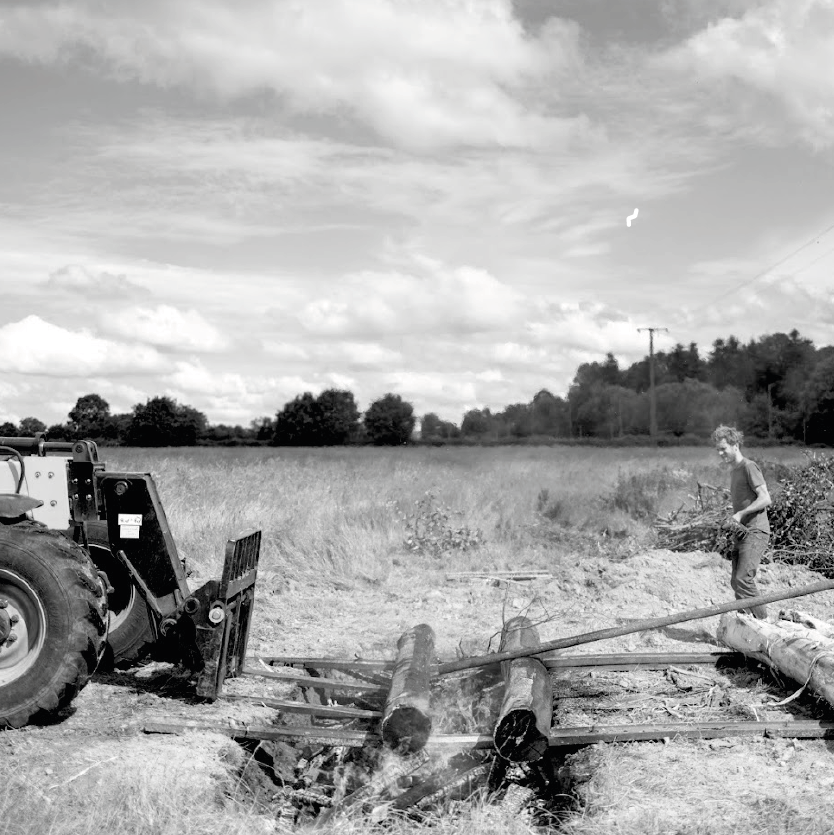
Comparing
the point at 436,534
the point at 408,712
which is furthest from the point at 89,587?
the point at 436,534

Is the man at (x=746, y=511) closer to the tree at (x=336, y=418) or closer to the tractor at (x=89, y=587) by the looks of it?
the tractor at (x=89, y=587)

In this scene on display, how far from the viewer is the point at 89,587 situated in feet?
18.9

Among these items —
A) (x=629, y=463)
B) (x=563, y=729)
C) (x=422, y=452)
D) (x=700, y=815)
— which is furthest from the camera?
(x=422, y=452)

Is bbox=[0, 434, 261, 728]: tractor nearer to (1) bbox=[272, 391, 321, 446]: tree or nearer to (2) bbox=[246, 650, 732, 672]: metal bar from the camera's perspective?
(2) bbox=[246, 650, 732, 672]: metal bar

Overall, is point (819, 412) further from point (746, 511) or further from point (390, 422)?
point (746, 511)

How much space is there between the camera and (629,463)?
24812 millimetres

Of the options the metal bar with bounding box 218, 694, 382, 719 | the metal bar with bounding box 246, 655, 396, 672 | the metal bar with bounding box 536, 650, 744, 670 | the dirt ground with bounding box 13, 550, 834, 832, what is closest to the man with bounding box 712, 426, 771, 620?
the dirt ground with bounding box 13, 550, 834, 832

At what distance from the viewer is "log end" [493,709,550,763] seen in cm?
555

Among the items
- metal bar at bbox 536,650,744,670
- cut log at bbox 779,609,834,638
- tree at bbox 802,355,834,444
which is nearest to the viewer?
metal bar at bbox 536,650,744,670

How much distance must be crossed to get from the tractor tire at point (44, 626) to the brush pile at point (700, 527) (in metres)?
9.85

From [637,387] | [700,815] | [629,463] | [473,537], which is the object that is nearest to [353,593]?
[473,537]

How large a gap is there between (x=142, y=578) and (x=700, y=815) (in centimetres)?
388

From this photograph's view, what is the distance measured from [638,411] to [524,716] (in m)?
30.9

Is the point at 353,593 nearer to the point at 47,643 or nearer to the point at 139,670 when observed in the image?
the point at 139,670
